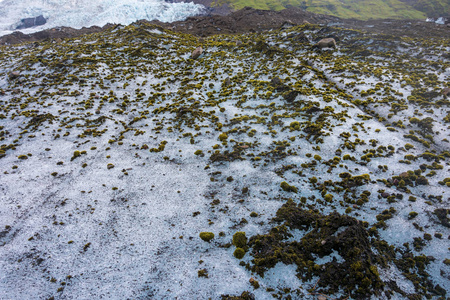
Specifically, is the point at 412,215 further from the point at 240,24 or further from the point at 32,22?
the point at 32,22

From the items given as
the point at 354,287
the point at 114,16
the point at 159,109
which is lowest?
the point at 354,287

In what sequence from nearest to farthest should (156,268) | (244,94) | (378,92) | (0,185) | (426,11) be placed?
(156,268), (0,185), (378,92), (244,94), (426,11)

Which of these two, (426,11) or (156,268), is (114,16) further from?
(426,11)

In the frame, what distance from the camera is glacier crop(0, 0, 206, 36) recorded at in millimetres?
111750

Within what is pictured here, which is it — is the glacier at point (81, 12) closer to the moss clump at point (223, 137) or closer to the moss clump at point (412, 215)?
the moss clump at point (223, 137)

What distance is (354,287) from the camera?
12.3 meters

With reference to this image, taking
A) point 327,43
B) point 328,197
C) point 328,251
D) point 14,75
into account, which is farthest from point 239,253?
point 14,75

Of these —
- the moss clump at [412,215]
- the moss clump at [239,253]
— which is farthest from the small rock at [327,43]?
the moss clump at [239,253]

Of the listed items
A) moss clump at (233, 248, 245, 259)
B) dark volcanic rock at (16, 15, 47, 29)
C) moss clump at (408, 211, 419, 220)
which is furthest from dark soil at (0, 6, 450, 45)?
moss clump at (233, 248, 245, 259)

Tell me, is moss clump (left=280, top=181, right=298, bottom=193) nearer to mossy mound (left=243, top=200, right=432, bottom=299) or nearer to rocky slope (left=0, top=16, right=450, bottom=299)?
rocky slope (left=0, top=16, right=450, bottom=299)

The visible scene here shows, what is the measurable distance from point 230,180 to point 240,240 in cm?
758

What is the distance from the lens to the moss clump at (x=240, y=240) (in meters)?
15.8

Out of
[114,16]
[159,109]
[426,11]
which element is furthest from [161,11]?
[426,11]

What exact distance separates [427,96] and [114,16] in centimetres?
14643
